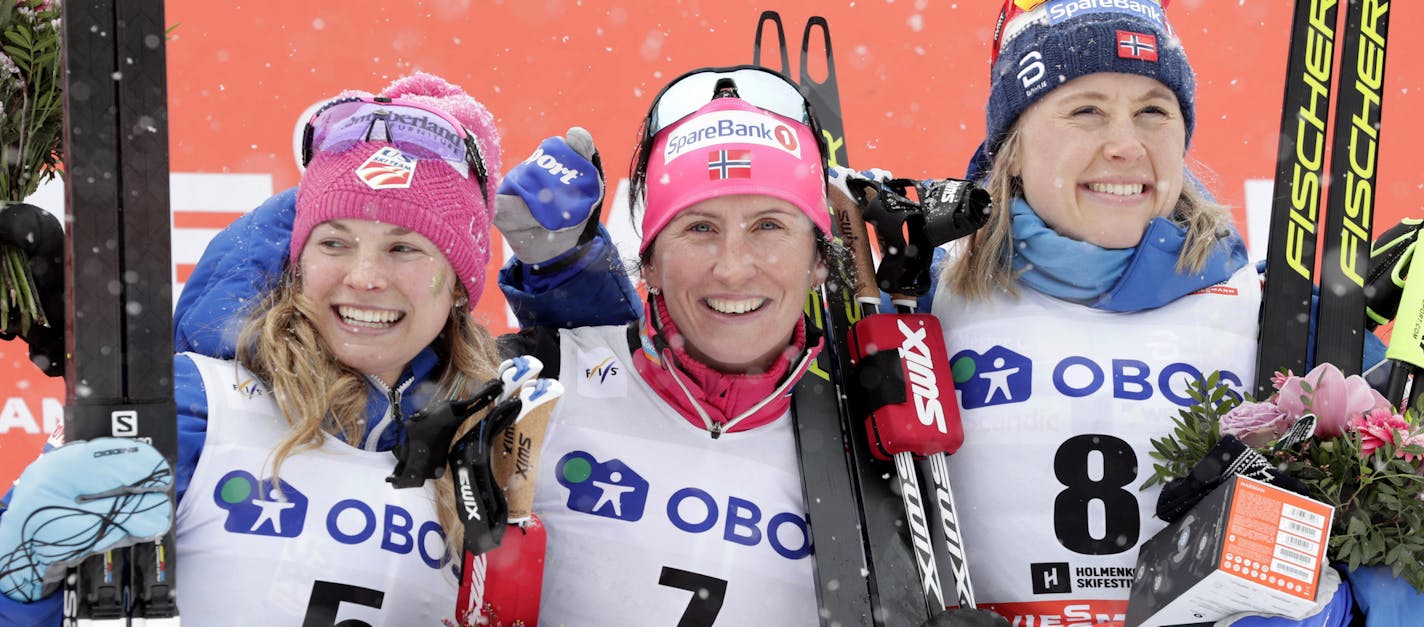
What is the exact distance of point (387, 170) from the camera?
215 cm

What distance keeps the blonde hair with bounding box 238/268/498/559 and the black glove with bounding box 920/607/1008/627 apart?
2.87 ft

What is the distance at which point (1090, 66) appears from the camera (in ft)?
7.95

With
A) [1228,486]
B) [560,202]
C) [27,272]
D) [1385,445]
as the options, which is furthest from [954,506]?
[27,272]

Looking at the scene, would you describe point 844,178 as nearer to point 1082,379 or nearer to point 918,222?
point 918,222

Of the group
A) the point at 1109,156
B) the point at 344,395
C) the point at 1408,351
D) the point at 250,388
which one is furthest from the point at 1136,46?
the point at 250,388

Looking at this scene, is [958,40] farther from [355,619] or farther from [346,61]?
[355,619]

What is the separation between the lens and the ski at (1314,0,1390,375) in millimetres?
2418

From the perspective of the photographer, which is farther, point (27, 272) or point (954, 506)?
point (954, 506)

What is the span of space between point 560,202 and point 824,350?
648mm

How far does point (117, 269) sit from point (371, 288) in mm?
421

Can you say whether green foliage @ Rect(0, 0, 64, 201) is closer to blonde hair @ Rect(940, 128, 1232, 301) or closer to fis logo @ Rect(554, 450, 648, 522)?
fis logo @ Rect(554, 450, 648, 522)

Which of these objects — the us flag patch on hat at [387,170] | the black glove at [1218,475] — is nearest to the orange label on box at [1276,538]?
the black glove at [1218,475]

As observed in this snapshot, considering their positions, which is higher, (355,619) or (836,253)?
(836,253)

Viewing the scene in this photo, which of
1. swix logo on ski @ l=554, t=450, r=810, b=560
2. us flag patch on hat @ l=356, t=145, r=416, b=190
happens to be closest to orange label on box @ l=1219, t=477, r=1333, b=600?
swix logo on ski @ l=554, t=450, r=810, b=560
